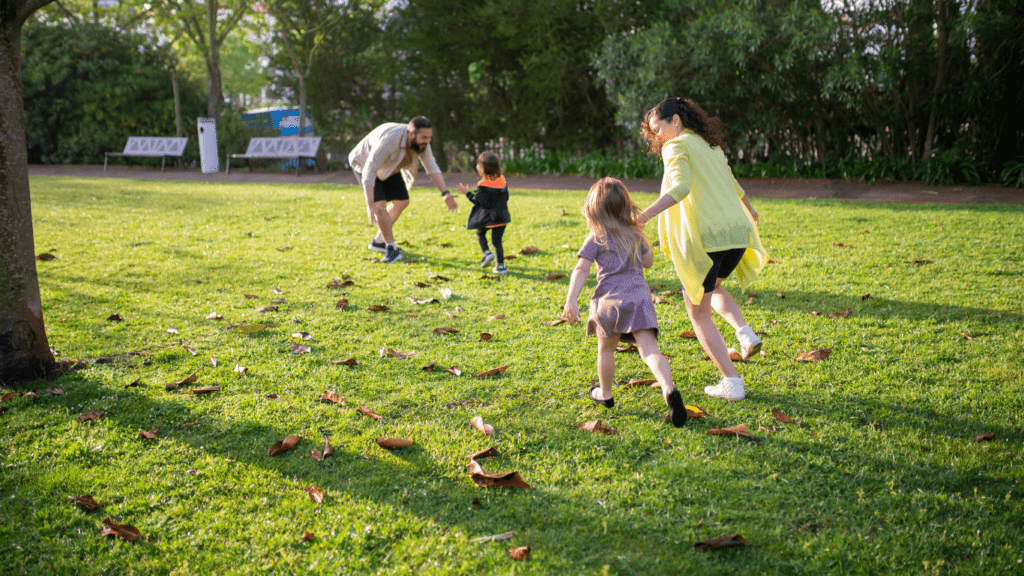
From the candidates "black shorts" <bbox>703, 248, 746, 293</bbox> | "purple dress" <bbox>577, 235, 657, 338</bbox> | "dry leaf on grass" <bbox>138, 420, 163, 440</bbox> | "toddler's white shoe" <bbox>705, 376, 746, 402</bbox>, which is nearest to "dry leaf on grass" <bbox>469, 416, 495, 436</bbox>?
"purple dress" <bbox>577, 235, 657, 338</bbox>

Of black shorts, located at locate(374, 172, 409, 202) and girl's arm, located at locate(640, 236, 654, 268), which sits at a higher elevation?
black shorts, located at locate(374, 172, 409, 202)

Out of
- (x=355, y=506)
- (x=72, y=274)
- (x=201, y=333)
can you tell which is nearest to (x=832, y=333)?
(x=355, y=506)

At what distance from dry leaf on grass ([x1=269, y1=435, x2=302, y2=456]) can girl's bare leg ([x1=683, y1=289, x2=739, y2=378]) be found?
222 centimetres

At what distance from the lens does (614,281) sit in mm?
3455

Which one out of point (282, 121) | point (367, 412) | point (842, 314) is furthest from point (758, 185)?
point (282, 121)

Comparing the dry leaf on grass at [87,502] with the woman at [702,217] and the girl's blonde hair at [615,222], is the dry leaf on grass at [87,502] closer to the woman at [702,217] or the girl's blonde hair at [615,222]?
the girl's blonde hair at [615,222]

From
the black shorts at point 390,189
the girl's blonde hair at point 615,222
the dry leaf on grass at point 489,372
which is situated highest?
the black shorts at point 390,189

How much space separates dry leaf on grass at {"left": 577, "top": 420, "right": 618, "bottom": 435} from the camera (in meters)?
3.30

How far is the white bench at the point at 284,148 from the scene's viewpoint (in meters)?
19.7

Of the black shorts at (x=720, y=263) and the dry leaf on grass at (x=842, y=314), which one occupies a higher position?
the black shorts at (x=720, y=263)

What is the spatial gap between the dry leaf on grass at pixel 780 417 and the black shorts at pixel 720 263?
0.74 m

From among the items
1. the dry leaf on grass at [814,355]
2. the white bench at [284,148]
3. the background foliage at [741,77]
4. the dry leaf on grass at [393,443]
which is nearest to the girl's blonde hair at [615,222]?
the dry leaf on grass at [393,443]

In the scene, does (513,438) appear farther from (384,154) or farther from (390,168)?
(390,168)

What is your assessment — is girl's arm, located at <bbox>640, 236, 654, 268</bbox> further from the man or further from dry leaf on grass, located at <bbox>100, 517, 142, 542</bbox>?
the man
